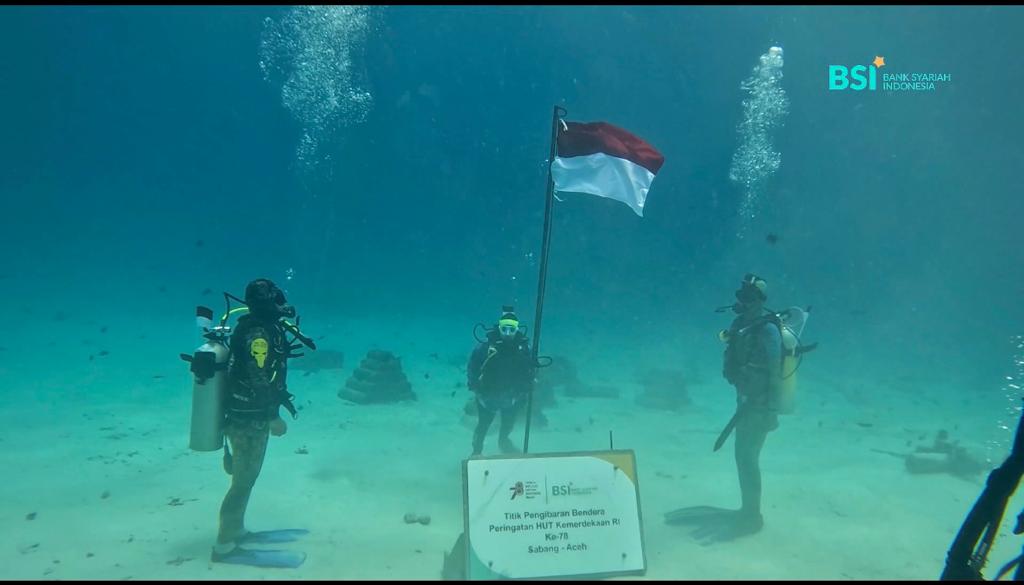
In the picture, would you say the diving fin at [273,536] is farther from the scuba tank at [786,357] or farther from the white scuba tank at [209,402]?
the scuba tank at [786,357]

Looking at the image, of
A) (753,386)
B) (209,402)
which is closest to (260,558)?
(209,402)

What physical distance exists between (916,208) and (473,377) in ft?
279

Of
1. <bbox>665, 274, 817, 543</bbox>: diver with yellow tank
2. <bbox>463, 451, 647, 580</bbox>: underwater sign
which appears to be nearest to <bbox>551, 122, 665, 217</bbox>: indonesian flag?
<bbox>665, 274, 817, 543</bbox>: diver with yellow tank

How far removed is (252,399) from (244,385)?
172mm

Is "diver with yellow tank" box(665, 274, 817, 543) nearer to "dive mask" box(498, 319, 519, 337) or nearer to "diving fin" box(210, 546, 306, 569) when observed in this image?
"dive mask" box(498, 319, 519, 337)

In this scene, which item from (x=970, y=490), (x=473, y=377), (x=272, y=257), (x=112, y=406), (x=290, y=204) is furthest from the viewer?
(x=290, y=204)

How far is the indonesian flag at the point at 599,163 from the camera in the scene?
7.75m

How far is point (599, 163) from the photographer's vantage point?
7.83 m

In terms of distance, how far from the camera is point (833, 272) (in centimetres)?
7612

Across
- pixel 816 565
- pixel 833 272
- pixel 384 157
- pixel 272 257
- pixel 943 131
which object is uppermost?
pixel 384 157

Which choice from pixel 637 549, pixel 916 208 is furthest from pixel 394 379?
pixel 916 208

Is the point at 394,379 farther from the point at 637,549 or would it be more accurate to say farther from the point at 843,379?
the point at 843,379

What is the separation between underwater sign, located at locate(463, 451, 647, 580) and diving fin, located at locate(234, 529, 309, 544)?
3.13 meters

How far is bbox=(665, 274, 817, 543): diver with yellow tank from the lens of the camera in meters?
7.41
